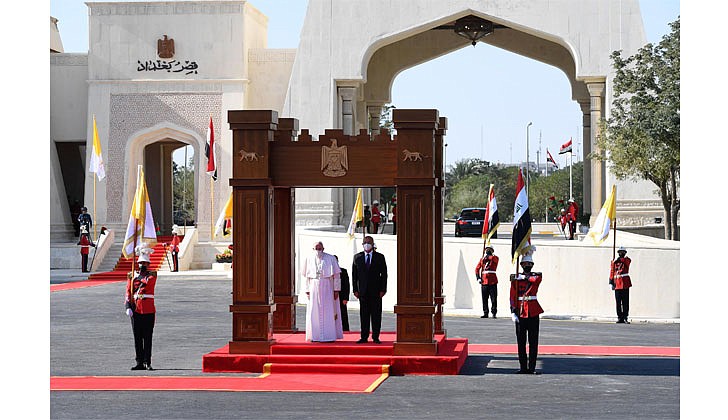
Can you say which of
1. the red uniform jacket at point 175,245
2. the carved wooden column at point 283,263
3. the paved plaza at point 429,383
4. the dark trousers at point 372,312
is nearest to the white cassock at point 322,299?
the dark trousers at point 372,312

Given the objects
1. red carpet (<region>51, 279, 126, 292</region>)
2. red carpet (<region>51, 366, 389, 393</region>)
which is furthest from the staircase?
red carpet (<region>51, 366, 389, 393</region>)

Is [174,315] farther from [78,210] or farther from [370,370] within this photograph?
[78,210]

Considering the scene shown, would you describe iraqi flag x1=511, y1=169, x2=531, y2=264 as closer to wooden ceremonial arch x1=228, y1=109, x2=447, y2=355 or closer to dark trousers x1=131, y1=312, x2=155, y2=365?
wooden ceremonial arch x1=228, y1=109, x2=447, y2=355

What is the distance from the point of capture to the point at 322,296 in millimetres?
18234

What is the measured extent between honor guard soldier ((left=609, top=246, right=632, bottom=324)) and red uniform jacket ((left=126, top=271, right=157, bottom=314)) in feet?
36.6

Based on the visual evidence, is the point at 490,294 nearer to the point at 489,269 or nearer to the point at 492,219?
the point at 489,269

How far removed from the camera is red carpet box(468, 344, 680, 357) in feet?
64.0

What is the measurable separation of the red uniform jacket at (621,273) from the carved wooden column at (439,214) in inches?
263

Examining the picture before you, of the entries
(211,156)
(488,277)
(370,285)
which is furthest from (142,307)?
(211,156)

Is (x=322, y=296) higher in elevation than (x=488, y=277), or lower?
higher

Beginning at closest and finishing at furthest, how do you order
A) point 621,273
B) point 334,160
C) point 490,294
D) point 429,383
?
point 429,383
point 334,160
point 621,273
point 490,294

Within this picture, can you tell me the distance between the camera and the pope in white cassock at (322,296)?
711 inches

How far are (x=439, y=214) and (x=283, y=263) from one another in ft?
8.49

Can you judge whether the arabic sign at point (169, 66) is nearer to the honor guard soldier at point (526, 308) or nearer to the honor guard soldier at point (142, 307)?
the honor guard soldier at point (142, 307)
